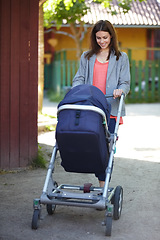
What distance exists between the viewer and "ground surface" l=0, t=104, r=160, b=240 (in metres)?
4.38

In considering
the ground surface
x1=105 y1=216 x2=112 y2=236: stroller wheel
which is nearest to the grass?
the ground surface

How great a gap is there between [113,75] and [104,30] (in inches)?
18.0

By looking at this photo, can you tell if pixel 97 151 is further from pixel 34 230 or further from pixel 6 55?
pixel 6 55

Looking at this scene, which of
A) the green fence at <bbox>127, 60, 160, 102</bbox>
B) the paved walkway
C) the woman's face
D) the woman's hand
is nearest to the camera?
the woman's hand

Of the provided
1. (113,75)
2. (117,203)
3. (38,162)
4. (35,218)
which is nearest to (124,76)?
(113,75)

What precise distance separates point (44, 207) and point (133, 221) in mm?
969

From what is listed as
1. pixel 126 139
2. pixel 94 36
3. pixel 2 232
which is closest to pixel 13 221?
pixel 2 232

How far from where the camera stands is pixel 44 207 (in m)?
5.19

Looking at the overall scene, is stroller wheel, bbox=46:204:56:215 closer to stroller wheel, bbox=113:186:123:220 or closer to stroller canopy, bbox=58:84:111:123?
stroller wheel, bbox=113:186:123:220

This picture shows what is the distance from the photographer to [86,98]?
14.2 ft

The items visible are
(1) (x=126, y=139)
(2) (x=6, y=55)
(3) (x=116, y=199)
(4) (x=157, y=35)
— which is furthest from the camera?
(4) (x=157, y=35)

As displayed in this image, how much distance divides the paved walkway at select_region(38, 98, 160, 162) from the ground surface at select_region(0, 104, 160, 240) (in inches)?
0.7

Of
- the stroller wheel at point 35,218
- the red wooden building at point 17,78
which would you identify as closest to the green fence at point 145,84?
the red wooden building at point 17,78

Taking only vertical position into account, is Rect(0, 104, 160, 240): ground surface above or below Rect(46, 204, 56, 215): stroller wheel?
below
